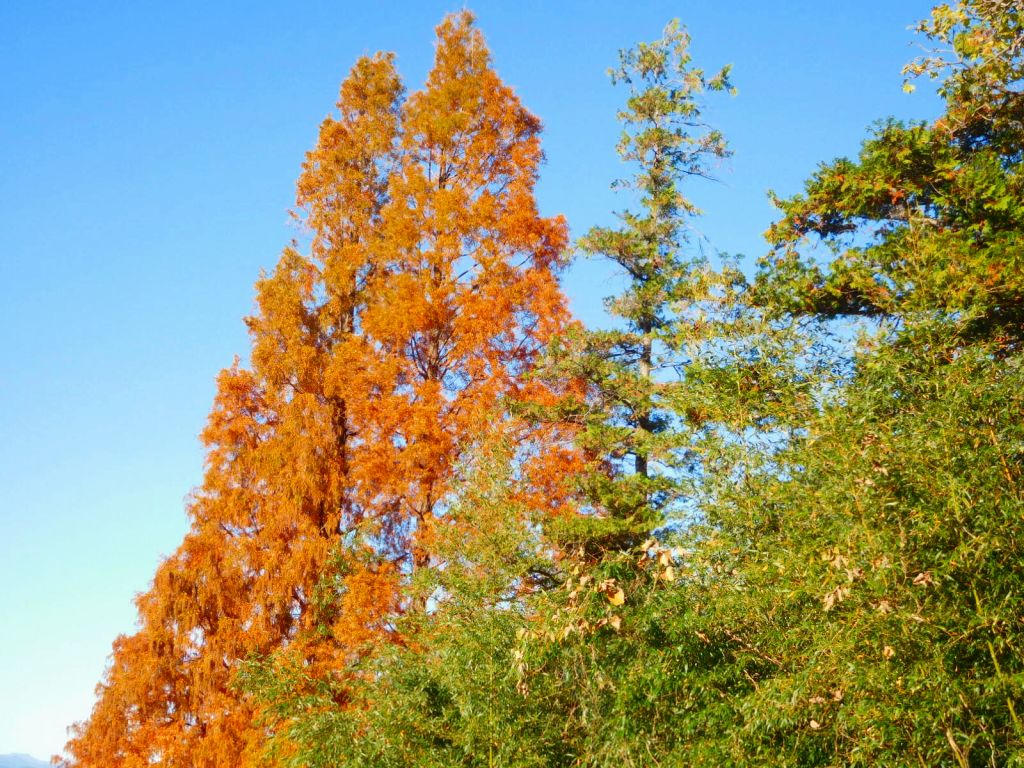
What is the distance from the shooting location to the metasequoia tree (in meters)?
12.3

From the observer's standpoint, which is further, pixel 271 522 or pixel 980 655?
pixel 271 522

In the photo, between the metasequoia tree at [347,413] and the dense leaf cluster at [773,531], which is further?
the metasequoia tree at [347,413]

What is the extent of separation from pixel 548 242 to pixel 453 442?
14.2ft

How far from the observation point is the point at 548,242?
15.7 meters

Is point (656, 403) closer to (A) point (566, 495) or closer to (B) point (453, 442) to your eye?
(A) point (566, 495)

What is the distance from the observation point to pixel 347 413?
578 inches

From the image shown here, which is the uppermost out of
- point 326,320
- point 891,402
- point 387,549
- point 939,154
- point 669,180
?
point 669,180

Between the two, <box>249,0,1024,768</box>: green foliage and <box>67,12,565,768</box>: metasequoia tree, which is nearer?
<box>249,0,1024,768</box>: green foliage

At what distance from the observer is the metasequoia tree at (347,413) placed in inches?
483

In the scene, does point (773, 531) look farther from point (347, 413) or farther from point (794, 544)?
point (347, 413)

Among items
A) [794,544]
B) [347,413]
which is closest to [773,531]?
[794,544]

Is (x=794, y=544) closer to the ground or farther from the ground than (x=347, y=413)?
closer to the ground

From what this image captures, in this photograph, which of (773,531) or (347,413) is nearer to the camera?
(773,531)

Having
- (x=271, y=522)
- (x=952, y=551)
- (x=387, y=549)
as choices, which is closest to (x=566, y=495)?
(x=387, y=549)
